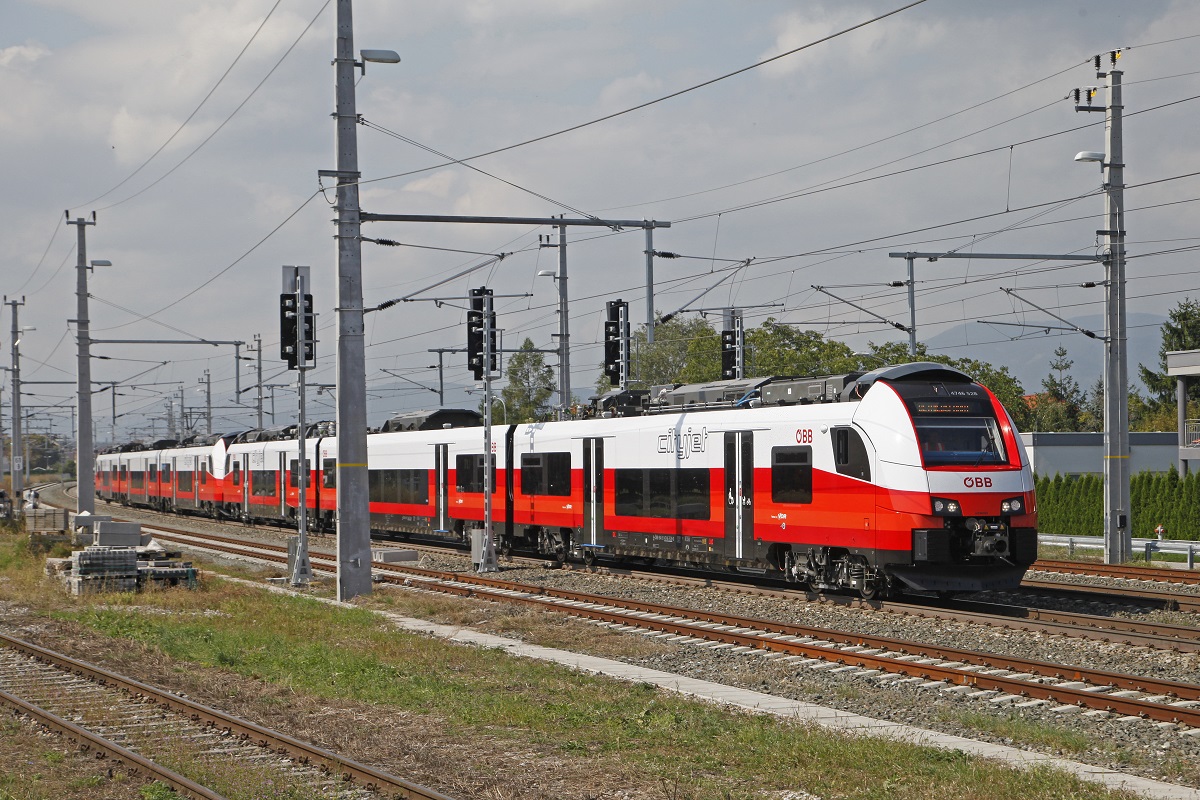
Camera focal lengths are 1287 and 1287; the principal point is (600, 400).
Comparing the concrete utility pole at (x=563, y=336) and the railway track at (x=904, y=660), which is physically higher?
the concrete utility pole at (x=563, y=336)

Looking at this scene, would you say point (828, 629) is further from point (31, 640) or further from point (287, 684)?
point (31, 640)

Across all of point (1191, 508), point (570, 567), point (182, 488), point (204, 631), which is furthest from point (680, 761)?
point (182, 488)

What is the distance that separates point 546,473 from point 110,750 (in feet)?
64.4

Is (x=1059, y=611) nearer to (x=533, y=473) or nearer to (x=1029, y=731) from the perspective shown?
(x=1029, y=731)

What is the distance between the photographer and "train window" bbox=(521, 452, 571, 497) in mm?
29266

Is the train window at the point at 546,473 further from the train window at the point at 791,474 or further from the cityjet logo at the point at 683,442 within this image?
the train window at the point at 791,474

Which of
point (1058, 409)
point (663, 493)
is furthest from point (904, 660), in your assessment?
point (1058, 409)

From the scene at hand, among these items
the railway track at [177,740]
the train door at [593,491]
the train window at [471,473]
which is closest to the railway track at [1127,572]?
the train door at [593,491]

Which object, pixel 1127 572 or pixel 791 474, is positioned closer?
pixel 791 474

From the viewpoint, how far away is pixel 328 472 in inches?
1718

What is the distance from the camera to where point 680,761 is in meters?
10.1

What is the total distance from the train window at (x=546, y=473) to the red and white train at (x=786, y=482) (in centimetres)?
5

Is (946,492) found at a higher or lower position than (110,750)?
higher

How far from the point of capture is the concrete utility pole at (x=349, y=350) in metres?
23.0
